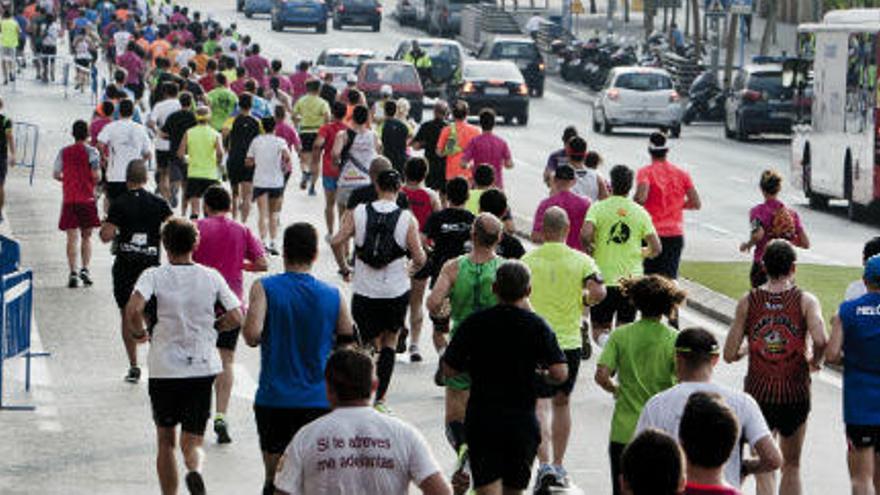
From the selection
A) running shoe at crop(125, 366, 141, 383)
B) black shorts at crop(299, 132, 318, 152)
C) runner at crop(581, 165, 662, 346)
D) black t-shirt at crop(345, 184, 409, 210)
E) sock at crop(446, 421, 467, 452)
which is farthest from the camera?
black shorts at crop(299, 132, 318, 152)

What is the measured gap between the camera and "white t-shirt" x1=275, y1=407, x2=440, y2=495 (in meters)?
9.16

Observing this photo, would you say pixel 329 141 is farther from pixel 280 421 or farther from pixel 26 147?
pixel 26 147

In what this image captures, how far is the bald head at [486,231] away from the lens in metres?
14.2

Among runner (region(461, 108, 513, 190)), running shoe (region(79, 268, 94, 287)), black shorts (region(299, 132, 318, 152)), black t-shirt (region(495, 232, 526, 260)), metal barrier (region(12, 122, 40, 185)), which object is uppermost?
black t-shirt (region(495, 232, 526, 260))

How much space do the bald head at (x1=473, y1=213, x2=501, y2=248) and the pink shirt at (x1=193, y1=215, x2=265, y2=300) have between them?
211cm

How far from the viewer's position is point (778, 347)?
13.0 meters

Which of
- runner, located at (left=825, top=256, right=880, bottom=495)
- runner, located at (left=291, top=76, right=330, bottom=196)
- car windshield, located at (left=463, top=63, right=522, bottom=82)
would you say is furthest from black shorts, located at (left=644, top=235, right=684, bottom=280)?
car windshield, located at (left=463, top=63, right=522, bottom=82)

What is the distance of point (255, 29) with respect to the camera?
87.7 m

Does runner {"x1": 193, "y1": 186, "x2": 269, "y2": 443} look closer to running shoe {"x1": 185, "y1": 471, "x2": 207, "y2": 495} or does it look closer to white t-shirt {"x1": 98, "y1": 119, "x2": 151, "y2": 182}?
running shoe {"x1": 185, "y1": 471, "x2": 207, "y2": 495}

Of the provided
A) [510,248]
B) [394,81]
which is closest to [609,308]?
[510,248]

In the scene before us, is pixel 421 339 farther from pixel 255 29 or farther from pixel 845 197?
pixel 255 29

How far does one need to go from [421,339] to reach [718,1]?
40.1 meters

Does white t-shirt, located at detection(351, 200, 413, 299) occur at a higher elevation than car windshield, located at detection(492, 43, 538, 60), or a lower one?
higher

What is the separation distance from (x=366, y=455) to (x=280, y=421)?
3158 millimetres
